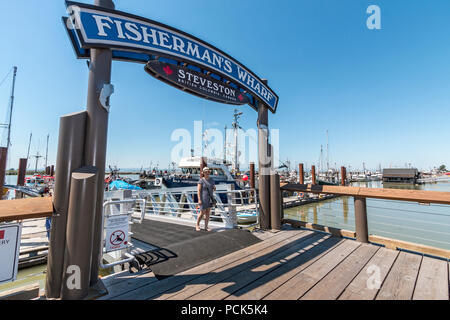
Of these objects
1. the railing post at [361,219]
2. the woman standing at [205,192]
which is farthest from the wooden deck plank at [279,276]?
the woman standing at [205,192]

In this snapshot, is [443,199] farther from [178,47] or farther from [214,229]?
[178,47]

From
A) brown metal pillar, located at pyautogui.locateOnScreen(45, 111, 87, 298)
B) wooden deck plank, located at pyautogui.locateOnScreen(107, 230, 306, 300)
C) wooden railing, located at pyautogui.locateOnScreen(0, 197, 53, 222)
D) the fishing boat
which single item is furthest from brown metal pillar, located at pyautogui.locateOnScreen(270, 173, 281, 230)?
the fishing boat

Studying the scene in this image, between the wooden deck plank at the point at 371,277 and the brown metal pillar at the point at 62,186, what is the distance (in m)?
3.17

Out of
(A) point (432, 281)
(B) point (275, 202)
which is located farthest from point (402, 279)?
(B) point (275, 202)

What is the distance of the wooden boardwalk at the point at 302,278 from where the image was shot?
7.19ft

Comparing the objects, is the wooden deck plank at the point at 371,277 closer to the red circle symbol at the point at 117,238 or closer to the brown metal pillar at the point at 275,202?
the brown metal pillar at the point at 275,202

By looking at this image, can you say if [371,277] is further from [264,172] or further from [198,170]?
[198,170]

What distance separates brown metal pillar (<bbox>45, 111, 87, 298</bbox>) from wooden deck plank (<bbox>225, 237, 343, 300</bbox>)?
1.96m

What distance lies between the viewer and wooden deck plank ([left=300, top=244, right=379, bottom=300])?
216cm

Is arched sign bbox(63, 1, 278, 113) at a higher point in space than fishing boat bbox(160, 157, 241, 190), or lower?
higher

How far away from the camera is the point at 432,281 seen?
2393mm

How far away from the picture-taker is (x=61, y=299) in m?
2.10

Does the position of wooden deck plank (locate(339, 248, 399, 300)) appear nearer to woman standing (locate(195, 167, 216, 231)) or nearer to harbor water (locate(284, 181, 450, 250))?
harbor water (locate(284, 181, 450, 250))
